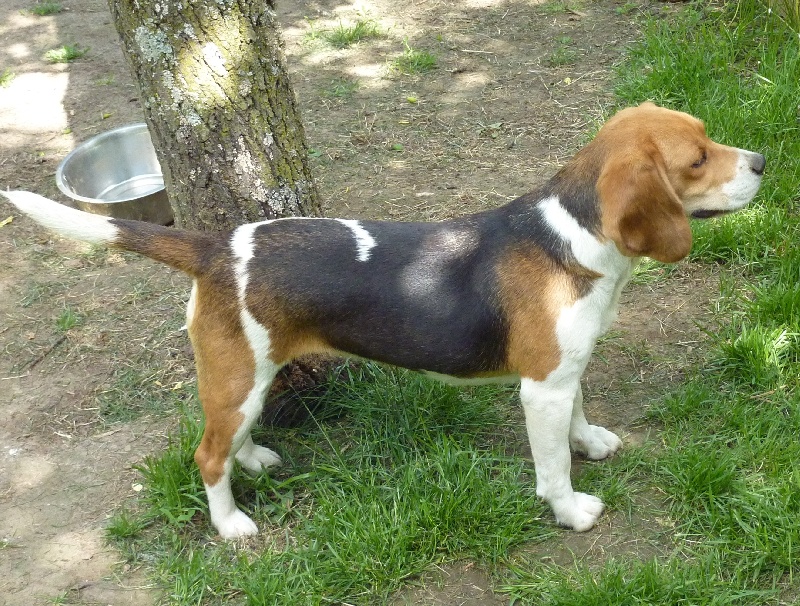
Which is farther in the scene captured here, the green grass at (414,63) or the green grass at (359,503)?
the green grass at (414,63)

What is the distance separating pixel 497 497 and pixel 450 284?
965mm

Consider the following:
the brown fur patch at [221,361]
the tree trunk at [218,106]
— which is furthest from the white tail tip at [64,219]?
the tree trunk at [218,106]

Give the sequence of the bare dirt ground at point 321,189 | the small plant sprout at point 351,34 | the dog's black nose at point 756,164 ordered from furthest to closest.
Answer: the small plant sprout at point 351,34, the bare dirt ground at point 321,189, the dog's black nose at point 756,164

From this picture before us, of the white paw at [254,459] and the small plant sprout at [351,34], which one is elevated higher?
the small plant sprout at [351,34]

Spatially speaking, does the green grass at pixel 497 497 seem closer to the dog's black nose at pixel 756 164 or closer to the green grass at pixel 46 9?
the dog's black nose at pixel 756 164

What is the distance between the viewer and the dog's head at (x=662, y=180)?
3084 mm

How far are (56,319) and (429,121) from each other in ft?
10.8

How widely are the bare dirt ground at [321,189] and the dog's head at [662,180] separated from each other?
4.11 ft

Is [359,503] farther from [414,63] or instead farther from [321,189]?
[414,63]

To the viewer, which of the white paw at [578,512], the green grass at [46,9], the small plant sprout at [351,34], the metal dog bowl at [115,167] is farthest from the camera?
the green grass at [46,9]

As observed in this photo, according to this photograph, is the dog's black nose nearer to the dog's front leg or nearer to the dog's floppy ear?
the dog's floppy ear

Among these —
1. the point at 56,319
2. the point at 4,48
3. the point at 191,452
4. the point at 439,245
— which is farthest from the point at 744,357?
the point at 4,48

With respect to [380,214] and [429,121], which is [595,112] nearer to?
[429,121]

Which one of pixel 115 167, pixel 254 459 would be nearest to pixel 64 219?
pixel 254 459
